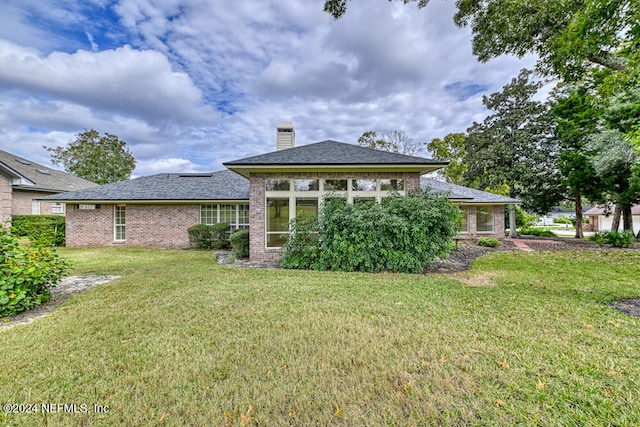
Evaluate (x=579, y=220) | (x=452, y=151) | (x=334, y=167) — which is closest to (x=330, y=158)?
(x=334, y=167)

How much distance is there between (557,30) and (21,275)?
11.9 metres

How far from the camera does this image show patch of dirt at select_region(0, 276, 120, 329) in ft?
13.8

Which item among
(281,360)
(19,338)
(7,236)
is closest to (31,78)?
(7,236)

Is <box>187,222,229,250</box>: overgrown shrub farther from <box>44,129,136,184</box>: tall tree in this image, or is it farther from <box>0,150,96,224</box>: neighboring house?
<box>44,129,136,184</box>: tall tree

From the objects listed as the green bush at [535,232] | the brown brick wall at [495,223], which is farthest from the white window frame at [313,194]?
the green bush at [535,232]

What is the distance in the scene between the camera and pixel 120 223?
45.7ft

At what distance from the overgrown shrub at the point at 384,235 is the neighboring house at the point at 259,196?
1141 mm

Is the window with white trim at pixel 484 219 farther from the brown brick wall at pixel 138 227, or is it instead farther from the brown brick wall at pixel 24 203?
the brown brick wall at pixel 24 203

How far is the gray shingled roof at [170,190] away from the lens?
13289mm

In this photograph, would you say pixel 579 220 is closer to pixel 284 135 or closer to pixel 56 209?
pixel 284 135

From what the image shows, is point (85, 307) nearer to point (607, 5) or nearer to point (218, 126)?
point (607, 5)

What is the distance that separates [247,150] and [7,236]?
17.9 m

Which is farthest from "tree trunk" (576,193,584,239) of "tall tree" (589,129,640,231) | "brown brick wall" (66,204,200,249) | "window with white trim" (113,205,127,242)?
"window with white trim" (113,205,127,242)

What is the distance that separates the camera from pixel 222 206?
1416cm
